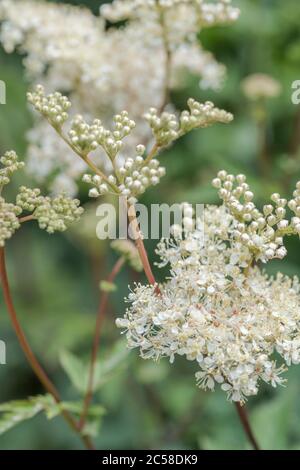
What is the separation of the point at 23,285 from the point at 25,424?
854 mm

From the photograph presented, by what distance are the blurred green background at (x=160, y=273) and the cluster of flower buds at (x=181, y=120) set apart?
102 cm

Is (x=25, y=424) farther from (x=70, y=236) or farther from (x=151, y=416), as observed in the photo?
(x=70, y=236)

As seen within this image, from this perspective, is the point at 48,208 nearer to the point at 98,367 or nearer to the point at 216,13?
the point at 98,367

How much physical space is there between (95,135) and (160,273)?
5.76ft

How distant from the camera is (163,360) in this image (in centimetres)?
369

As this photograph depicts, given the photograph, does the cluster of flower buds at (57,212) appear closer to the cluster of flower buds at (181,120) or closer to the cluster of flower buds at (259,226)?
the cluster of flower buds at (181,120)

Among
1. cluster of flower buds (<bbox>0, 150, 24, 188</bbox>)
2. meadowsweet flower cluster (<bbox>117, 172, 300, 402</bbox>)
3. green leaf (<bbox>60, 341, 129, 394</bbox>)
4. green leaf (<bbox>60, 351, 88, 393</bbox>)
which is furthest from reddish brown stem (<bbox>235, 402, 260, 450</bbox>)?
cluster of flower buds (<bbox>0, 150, 24, 188</bbox>)

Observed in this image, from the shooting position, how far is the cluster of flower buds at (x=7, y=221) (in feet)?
6.33

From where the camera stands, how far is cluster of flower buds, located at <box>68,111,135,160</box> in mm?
1952

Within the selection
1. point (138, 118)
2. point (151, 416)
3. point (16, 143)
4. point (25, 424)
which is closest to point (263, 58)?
point (138, 118)

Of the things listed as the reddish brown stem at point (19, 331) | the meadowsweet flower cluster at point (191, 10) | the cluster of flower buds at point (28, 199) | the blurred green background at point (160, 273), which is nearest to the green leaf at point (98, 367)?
the reddish brown stem at point (19, 331)

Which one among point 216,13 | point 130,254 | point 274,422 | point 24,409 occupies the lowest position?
point 274,422

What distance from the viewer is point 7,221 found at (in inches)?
77.4

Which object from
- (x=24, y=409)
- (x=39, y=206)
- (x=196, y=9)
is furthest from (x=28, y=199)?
(x=196, y=9)
